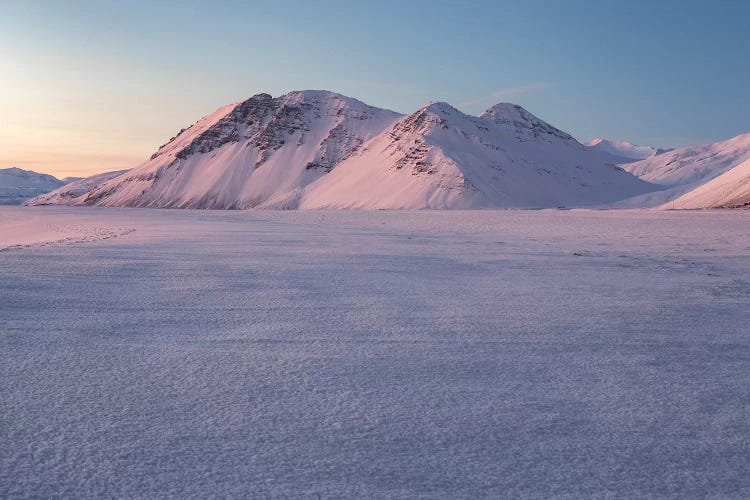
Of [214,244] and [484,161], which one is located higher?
[484,161]

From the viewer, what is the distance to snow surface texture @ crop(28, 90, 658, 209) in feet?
350

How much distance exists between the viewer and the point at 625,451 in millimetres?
3693

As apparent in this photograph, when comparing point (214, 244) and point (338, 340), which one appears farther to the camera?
point (214, 244)

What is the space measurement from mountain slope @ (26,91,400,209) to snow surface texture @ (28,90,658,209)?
290 millimetres

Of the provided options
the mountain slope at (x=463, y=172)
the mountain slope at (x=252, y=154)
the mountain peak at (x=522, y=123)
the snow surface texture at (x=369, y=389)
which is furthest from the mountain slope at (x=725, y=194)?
the mountain peak at (x=522, y=123)

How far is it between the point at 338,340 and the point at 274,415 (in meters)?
2.07

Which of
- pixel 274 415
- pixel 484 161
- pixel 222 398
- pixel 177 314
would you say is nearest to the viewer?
pixel 274 415

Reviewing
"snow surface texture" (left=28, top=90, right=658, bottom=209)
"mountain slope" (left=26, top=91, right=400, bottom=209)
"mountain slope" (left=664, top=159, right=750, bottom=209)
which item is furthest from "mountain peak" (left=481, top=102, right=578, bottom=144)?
"mountain slope" (left=664, top=159, right=750, bottom=209)

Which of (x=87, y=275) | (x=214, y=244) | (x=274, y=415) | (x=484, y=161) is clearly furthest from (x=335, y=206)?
(x=274, y=415)

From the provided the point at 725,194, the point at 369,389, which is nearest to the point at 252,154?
the point at 725,194

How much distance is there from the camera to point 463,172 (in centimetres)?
10356

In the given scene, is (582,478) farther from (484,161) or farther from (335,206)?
(484,161)

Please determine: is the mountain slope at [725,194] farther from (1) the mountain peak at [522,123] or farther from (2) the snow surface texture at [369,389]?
(1) the mountain peak at [522,123]

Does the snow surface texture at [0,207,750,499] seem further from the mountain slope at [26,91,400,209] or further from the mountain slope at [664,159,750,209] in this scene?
the mountain slope at [26,91,400,209]
